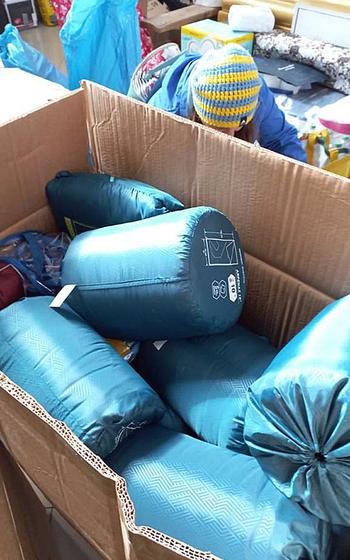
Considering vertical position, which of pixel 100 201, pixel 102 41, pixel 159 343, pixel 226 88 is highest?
pixel 226 88

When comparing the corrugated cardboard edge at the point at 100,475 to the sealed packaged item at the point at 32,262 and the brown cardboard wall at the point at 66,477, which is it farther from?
the sealed packaged item at the point at 32,262

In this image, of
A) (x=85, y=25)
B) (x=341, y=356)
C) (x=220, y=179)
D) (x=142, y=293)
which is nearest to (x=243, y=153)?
(x=220, y=179)

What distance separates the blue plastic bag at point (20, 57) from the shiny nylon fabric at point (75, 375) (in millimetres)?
946

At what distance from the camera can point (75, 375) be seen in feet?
2.52

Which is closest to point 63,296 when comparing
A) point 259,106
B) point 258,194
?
point 258,194

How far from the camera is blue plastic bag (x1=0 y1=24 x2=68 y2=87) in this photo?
1.49 m

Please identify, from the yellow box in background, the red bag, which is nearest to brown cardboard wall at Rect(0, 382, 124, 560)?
the red bag

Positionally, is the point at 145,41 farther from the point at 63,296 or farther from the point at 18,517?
the point at 18,517

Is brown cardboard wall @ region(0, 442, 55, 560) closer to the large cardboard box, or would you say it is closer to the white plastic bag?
the large cardboard box

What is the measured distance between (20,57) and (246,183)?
0.97 metres

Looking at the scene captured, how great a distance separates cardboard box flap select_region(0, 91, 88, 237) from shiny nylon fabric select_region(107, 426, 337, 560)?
0.60 meters

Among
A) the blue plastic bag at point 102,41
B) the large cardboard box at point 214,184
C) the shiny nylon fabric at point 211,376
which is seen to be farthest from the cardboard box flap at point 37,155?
the blue plastic bag at point 102,41

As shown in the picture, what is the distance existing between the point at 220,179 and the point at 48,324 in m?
0.43

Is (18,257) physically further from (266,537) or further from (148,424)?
(266,537)
